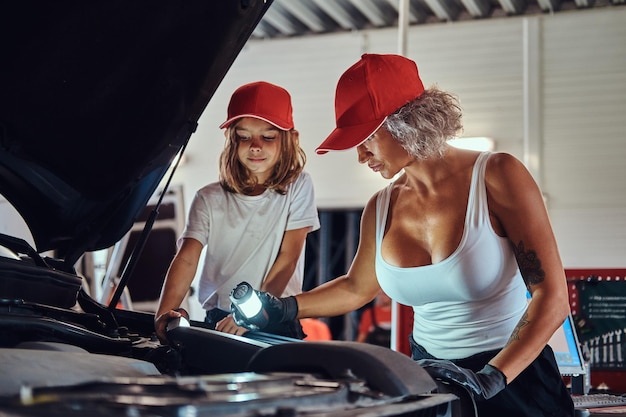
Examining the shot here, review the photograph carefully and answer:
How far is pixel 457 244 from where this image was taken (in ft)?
6.46

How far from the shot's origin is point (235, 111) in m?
2.72

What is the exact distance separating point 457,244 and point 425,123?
0.94 ft

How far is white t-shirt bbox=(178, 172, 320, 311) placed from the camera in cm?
270

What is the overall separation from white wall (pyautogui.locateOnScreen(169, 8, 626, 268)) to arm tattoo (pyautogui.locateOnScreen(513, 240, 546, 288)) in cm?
601

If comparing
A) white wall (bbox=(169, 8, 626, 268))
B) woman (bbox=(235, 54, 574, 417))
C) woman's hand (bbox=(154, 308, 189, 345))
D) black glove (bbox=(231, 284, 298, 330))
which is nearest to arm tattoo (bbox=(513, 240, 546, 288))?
woman (bbox=(235, 54, 574, 417))

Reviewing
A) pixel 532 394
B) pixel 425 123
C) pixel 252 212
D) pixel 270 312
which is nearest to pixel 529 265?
pixel 532 394

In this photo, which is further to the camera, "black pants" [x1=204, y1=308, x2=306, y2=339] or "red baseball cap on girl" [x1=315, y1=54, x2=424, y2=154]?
"black pants" [x1=204, y1=308, x2=306, y2=339]

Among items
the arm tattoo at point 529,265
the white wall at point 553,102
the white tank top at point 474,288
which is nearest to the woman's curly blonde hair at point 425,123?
the white tank top at point 474,288

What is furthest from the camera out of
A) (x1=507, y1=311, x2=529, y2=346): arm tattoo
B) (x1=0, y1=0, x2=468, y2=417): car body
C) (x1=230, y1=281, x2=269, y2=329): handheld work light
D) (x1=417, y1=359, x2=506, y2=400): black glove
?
(x1=230, y1=281, x2=269, y2=329): handheld work light

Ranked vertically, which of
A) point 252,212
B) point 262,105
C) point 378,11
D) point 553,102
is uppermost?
point 378,11

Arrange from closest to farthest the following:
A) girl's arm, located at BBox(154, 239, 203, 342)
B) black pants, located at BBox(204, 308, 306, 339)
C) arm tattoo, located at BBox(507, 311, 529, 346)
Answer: arm tattoo, located at BBox(507, 311, 529, 346)
black pants, located at BBox(204, 308, 306, 339)
girl's arm, located at BBox(154, 239, 203, 342)

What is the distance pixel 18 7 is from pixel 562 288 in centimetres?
126

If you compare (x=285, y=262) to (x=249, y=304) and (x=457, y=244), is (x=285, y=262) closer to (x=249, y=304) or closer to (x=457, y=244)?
(x=249, y=304)

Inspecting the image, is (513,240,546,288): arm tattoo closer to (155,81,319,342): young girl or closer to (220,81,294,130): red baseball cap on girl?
(155,81,319,342): young girl
